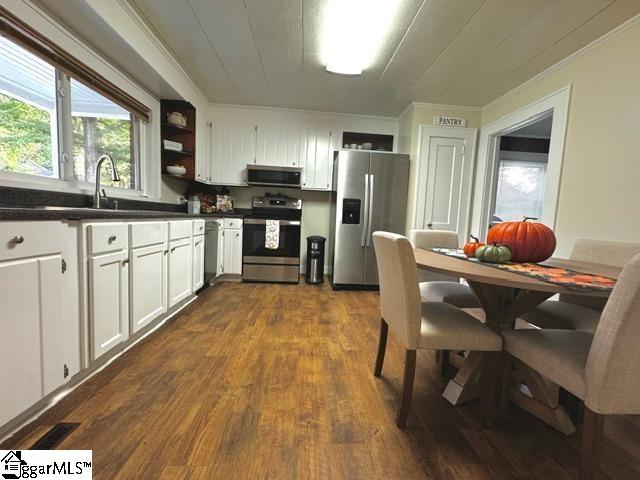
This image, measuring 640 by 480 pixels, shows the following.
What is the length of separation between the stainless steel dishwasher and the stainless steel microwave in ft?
2.68

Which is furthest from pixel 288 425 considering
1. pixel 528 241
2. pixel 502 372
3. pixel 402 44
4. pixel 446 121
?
pixel 446 121

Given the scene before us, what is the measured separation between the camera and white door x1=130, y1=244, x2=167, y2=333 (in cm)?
181

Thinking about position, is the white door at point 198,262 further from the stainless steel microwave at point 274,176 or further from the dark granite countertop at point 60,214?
the stainless steel microwave at point 274,176

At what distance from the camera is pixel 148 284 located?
6.49ft

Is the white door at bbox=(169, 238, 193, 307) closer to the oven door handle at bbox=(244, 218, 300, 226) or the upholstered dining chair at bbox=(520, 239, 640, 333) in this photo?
the oven door handle at bbox=(244, 218, 300, 226)

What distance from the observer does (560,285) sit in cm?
95

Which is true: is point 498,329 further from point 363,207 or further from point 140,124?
Answer: point 140,124

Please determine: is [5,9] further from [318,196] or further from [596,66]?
[596,66]

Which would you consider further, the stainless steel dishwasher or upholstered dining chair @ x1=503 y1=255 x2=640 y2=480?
the stainless steel dishwasher

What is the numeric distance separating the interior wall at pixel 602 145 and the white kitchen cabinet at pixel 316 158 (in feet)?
8.29

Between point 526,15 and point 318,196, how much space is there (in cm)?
298

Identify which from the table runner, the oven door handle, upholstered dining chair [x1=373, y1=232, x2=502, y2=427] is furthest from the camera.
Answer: the oven door handle

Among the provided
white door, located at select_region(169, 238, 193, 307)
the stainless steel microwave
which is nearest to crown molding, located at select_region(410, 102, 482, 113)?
the stainless steel microwave

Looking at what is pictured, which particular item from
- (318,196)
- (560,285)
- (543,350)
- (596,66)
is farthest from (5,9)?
(596,66)
